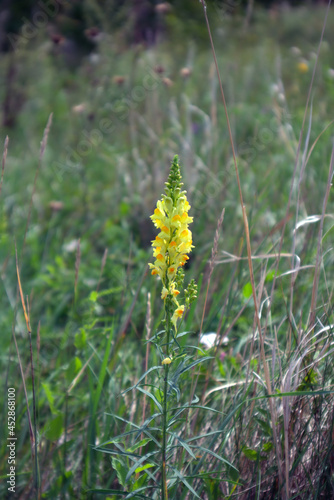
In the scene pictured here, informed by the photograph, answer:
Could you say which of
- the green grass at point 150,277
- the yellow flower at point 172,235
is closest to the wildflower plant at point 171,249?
the yellow flower at point 172,235

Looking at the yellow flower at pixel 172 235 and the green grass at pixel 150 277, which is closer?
the yellow flower at pixel 172 235

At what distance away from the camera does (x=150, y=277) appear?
220cm

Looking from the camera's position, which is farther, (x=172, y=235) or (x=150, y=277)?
(x=150, y=277)

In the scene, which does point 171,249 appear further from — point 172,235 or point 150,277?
point 150,277

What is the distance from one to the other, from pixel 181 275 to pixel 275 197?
67.4 inches

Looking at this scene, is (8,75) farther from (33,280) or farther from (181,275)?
(181,275)

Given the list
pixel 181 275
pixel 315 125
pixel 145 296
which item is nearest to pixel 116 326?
pixel 145 296

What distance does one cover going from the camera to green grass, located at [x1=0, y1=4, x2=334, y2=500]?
1.20 m

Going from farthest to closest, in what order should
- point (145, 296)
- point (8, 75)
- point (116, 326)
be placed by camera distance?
1. point (8, 75)
2. point (145, 296)
3. point (116, 326)

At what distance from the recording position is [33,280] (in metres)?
2.41

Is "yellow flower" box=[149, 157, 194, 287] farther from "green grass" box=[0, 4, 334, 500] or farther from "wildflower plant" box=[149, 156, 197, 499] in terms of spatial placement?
"green grass" box=[0, 4, 334, 500]

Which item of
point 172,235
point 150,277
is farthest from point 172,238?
point 150,277

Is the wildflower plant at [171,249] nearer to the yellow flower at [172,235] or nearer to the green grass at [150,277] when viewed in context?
the yellow flower at [172,235]

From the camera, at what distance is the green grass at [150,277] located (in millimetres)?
1202
